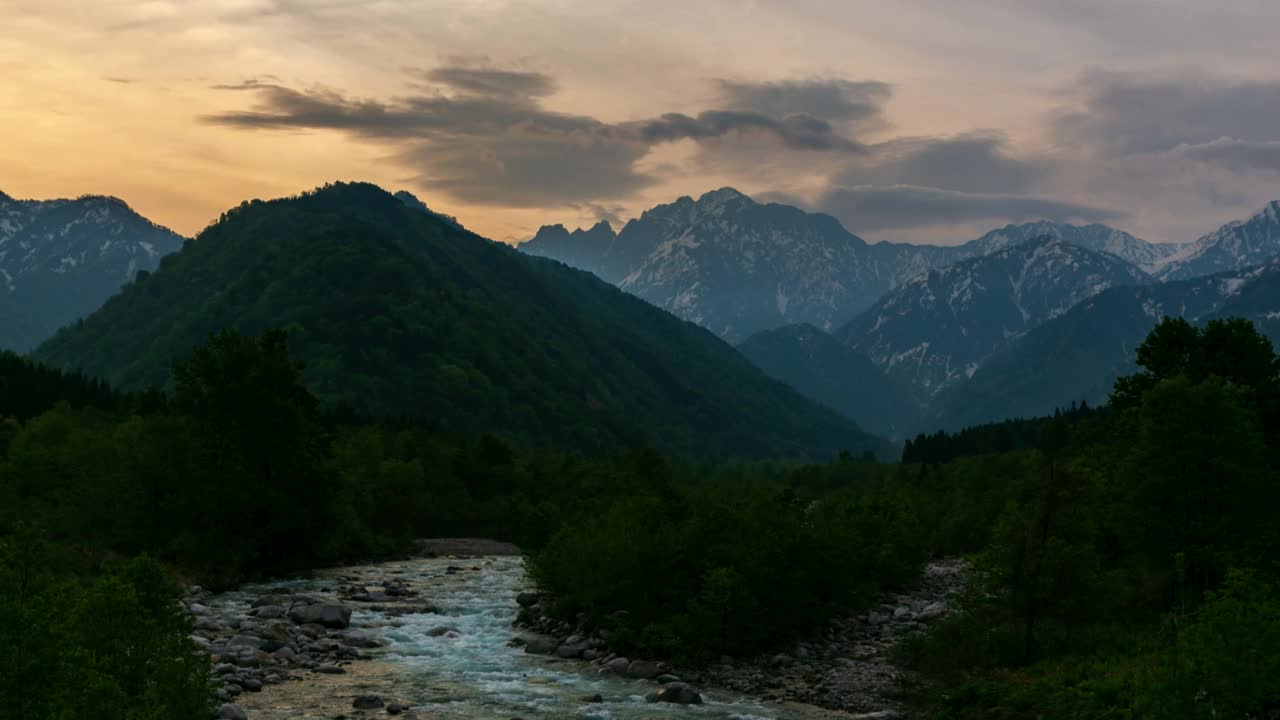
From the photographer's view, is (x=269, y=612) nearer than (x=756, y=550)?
No

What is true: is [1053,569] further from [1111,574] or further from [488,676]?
[488,676]

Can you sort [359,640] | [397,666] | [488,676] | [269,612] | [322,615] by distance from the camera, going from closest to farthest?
[488,676] → [397,666] → [359,640] → [322,615] → [269,612]

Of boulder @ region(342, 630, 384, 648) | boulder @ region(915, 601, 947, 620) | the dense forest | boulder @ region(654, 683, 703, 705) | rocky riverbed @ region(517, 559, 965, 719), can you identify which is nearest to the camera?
the dense forest

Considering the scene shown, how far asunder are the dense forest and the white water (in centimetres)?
442

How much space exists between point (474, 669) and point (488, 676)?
1.85 meters

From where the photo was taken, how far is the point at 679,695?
42.3 metres

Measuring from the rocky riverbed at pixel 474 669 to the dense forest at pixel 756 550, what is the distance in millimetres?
2447

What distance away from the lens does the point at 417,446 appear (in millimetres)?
150000

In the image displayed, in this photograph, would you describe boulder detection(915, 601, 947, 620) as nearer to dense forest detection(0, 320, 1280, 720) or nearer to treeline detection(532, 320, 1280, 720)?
treeline detection(532, 320, 1280, 720)

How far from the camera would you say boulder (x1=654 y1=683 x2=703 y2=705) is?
42156 mm

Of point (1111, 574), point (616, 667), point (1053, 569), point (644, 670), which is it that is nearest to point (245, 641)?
point (616, 667)

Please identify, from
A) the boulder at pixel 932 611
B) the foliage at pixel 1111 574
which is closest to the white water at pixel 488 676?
the foliage at pixel 1111 574

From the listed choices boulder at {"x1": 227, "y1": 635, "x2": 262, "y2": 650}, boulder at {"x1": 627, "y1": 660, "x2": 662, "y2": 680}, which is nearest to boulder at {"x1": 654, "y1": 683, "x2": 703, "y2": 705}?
boulder at {"x1": 627, "y1": 660, "x2": 662, "y2": 680}

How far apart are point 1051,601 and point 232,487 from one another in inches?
2306
